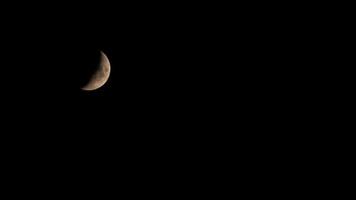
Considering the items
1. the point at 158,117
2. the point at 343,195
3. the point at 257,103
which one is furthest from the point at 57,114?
the point at 343,195

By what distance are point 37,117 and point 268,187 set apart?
4809 millimetres

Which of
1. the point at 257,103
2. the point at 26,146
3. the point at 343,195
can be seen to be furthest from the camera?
the point at 26,146

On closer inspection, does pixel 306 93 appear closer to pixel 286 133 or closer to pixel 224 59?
pixel 286 133

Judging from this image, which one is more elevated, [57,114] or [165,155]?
[57,114]

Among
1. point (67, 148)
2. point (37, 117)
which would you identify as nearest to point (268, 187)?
point (67, 148)

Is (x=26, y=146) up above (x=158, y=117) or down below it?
above

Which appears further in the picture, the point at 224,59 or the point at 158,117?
the point at 158,117

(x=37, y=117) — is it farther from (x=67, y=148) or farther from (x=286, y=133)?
(x=286, y=133)

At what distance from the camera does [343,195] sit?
527 cm

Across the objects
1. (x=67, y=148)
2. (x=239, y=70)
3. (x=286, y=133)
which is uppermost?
(x=67, y=148)

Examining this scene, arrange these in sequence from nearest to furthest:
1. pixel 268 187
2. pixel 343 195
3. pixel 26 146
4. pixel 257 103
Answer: pixel 343 195 → pixel 257 103 → pixel 268 187 → pixel 26 146

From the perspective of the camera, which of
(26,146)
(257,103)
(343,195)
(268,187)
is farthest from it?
(26,146)

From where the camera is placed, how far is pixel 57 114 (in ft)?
20.0

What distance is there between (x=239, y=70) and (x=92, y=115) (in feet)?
9.69
